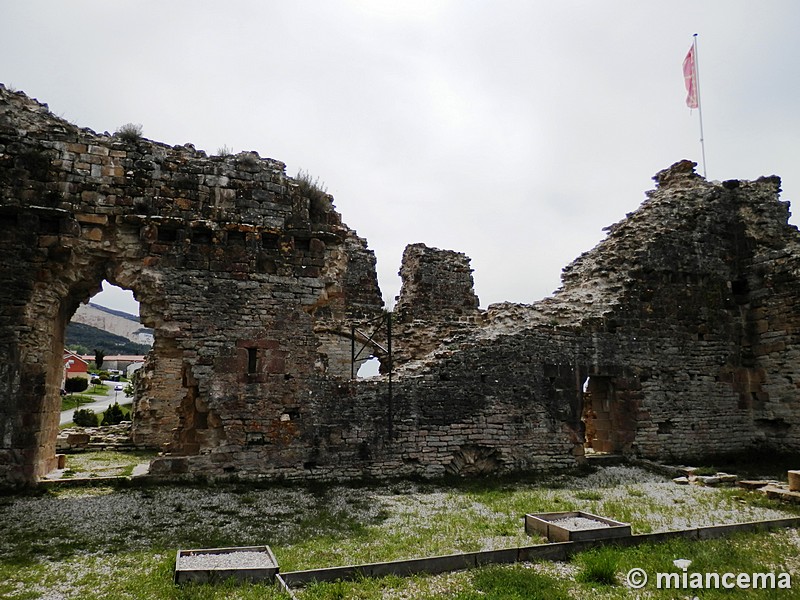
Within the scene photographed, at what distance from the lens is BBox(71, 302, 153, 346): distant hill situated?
140625mm

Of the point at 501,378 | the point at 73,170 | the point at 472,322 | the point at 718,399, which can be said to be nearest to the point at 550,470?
the point at 501,378

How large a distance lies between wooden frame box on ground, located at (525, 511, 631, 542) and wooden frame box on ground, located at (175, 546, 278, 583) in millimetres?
3381

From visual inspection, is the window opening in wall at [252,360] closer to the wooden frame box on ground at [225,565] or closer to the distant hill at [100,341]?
the wooden frame box on ground at [225,565]

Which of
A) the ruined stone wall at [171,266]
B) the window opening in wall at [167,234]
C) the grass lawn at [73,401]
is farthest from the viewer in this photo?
the grass lawn at [73,401]

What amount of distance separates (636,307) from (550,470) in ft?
15.3

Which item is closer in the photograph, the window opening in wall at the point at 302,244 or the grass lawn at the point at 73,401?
the window opening in wall at the point at 302,244

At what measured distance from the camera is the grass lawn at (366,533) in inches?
218

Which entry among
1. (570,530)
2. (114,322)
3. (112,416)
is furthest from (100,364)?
(114,322)

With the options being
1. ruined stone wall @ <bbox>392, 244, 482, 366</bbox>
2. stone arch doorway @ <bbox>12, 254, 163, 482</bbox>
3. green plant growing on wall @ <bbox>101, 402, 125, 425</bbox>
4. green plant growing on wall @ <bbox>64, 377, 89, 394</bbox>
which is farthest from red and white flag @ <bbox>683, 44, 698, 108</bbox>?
green plant growing on wall @ <bbox>64, 377, 89, 394</bbox>

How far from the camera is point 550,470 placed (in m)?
12.7

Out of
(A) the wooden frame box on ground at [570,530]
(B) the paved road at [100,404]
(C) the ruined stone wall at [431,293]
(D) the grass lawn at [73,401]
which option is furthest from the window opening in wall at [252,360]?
(D) the grass lawn at [73,401]

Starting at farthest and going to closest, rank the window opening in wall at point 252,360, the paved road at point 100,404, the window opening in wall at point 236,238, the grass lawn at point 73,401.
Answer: the grass lawn at point 73,401, the paved road at point 100,404, the window opening in wall at point 236,238, the window opening in wall at point 252,360

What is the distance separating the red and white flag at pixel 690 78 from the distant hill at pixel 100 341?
379 feet

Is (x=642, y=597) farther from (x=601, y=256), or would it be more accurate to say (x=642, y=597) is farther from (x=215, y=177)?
(x=601, y=256)
